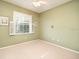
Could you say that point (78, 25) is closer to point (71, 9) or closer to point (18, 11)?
point (71, 9)

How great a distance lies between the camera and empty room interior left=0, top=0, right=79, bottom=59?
319cm

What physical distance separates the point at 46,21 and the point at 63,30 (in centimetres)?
158

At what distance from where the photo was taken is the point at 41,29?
555cm

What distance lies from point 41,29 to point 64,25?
6.97 feet

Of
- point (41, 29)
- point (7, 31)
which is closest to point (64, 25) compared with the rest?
point (41, 29)

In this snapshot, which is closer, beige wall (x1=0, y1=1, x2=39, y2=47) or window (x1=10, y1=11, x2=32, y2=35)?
beige wall (x1=0, y1=1, x2=39, y2=47)

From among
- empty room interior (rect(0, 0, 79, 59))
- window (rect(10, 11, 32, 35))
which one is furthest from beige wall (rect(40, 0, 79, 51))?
window (rect(10, 11, 32, 35))

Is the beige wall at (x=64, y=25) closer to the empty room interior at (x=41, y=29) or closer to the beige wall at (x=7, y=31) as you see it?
the empty room interior at (x=41, y=29)

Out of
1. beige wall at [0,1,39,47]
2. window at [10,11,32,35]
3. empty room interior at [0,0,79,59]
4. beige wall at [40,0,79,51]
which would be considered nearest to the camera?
empty room interior at [0,0,79,59]

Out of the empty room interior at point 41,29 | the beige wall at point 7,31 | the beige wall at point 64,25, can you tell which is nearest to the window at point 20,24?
the empty room interior at point 41,29

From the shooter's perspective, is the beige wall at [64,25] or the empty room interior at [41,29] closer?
the empty room interior at [41,29]

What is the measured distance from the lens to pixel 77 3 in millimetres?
3199

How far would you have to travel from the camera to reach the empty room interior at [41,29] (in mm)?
3192

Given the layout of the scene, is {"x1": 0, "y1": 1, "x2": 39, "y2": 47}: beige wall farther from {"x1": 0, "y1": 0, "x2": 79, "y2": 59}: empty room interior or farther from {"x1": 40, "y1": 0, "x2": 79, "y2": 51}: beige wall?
{"x1": 40, "y1": 0, "x2": 79, "y2": 51}: beige wall
